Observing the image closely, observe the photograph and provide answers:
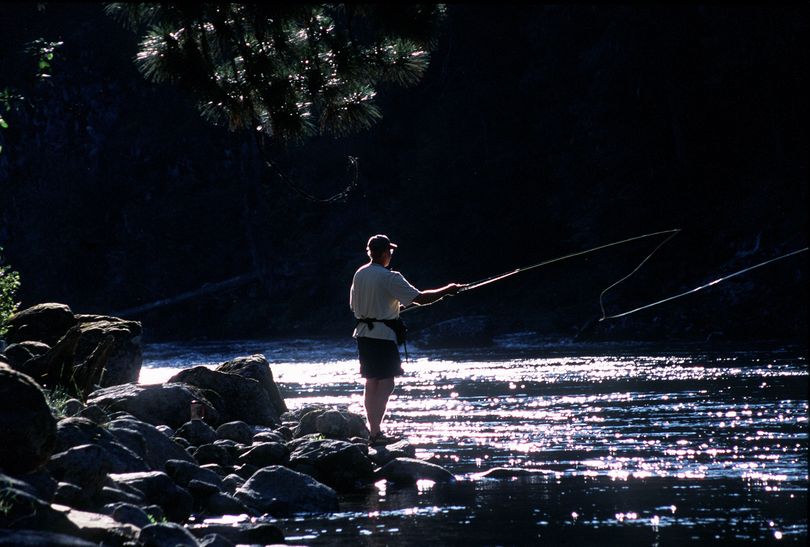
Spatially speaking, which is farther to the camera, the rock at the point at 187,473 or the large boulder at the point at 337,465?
the large boulder at the point at 337,465

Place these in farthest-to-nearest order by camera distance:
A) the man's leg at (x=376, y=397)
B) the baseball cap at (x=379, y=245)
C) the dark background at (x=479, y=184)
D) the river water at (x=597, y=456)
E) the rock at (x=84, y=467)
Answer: the dark background at (x=479, y=184) < the baseball cap at (x=379, y=245) < the man's leg at (x=376, y=397) < the rock at (x=84, y=467) < the river water at (x=597, y=456)

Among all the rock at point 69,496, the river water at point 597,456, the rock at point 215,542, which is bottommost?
the river water at point 597,456

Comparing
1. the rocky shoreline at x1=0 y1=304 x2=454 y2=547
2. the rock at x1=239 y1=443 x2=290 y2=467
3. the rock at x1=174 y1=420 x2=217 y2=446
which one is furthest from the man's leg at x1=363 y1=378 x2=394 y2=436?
the rock at x1=174 y1=420 x2=217 y2=446

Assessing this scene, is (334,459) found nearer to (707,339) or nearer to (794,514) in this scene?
(794,514)

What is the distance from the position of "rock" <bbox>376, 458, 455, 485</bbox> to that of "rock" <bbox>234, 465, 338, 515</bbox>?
803 millimetres

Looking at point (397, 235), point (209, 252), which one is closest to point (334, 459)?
point (397, 235)

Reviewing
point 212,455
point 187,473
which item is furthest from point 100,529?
point 212,455

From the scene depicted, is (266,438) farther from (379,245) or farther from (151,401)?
(379,245)

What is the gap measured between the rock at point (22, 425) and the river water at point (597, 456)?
152cm

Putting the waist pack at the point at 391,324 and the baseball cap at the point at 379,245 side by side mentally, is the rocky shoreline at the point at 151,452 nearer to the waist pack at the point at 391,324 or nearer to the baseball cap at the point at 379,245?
the waist pack at the point at 391,324

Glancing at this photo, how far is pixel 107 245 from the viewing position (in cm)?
5144

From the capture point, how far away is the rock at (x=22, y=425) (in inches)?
245

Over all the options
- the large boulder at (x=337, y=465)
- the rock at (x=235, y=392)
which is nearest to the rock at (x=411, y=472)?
the large boulder at (x=337, y=465)

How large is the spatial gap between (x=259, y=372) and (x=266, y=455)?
384 centimetres
